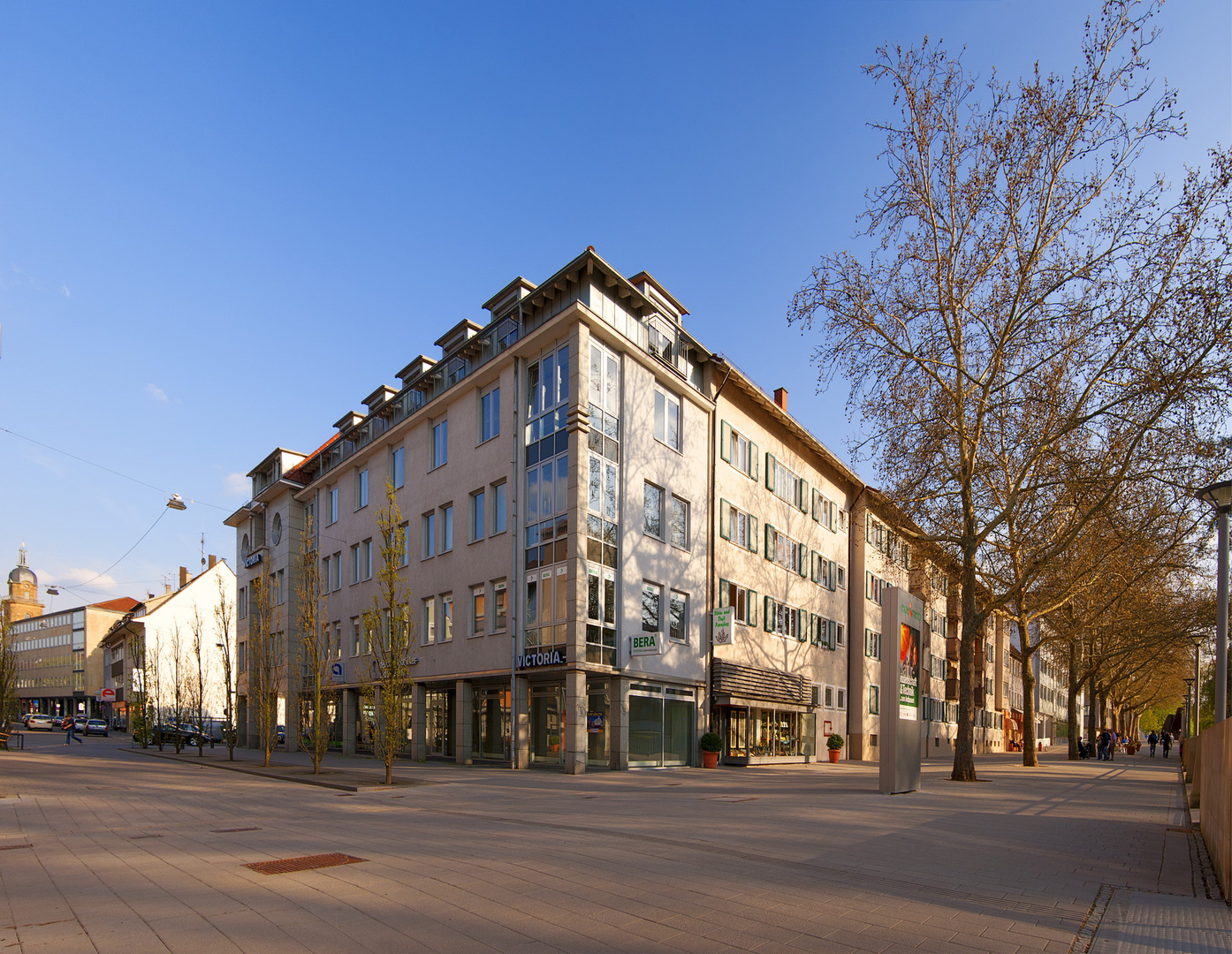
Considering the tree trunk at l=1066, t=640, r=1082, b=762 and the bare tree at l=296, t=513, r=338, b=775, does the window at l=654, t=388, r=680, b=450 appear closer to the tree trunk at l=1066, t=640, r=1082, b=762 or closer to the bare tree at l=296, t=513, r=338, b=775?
the bare tree at l=296, t=513, r=338, b=775

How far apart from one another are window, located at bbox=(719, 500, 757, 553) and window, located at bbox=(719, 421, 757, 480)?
1.71 metres

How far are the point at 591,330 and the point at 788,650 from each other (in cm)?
1817

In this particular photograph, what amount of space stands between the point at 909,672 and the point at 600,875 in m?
11.7

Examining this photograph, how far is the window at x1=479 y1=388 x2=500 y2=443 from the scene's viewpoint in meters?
29.2

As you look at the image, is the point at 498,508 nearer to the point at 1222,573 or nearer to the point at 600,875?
the point at 1222,573

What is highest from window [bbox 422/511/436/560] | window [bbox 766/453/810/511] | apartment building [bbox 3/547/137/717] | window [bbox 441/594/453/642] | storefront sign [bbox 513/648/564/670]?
window [bbox 766/453/810/511]

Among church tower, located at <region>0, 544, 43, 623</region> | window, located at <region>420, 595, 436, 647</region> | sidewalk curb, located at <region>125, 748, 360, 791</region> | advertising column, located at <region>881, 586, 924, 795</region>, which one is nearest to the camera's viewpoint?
advertising column, located at <region>881, 586, 924, 795</region>

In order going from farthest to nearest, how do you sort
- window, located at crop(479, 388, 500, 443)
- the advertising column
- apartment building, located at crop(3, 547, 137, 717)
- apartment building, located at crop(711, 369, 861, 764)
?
apartment building, located at crop(3, 547, 137, 717) < apartment building, located at crop(711, 369, 861, 764) < window, located at crop(479, 388, 500, 443) < the advertising column

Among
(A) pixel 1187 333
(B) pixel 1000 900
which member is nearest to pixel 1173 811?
(A) pixel 1187 333

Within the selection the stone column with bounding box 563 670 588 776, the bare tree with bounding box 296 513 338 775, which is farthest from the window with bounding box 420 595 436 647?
the stone column with bounding box 563 670 588 776

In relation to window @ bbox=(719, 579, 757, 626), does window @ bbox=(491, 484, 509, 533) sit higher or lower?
higher

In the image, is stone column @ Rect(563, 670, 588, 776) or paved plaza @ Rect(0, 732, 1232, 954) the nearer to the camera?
paved plaza @ Rect(0, 732, 1232, 954)

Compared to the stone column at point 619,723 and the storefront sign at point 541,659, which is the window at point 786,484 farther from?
the storefront sign at point 541,659

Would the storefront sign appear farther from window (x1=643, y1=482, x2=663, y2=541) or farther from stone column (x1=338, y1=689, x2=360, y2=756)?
stone column (x1=338, y1=689, x2=360, y2=756)
